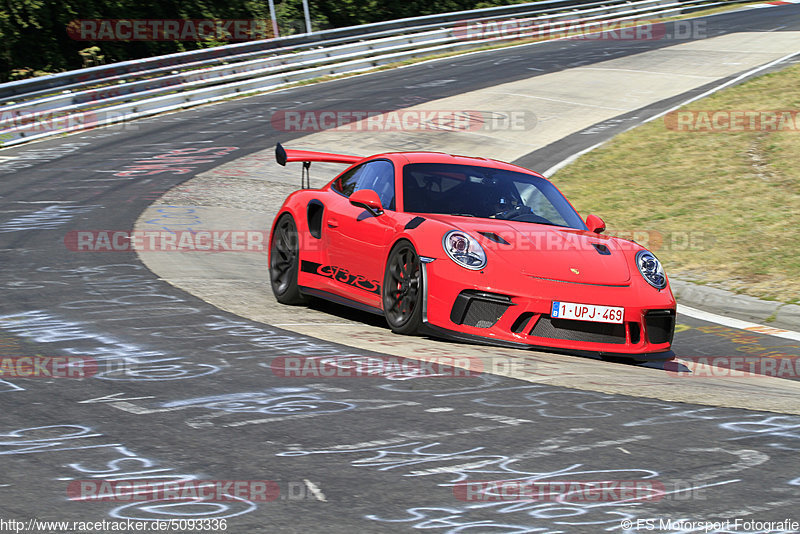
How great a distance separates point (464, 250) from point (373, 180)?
5.42 feet

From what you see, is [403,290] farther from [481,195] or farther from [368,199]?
[481,195]

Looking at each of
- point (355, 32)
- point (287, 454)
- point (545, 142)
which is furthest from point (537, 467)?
point (355, 32)

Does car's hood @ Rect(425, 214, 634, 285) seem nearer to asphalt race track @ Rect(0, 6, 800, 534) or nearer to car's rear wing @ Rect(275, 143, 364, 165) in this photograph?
asphalt race track @ Rect(0, 6, 800, 534)

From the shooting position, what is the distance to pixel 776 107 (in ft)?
64.4

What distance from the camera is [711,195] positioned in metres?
14.0

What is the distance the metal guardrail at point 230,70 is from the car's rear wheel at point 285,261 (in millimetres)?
12875

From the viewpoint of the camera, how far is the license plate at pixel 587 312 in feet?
22.7

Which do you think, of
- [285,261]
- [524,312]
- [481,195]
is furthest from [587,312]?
[285,261]

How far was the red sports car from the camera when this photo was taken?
6.95m

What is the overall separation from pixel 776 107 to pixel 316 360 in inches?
621

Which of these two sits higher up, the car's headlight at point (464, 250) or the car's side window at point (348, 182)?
the car's side window at point (348, 182)

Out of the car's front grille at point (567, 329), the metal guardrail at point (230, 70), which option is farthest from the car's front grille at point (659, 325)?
the metal guardrail at point (230, 70)

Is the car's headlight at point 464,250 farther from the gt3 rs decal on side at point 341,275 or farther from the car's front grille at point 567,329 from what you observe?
the gt3 rs decal on side at point 341,275

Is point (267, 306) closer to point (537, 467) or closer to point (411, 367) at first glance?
point (411, 367)
